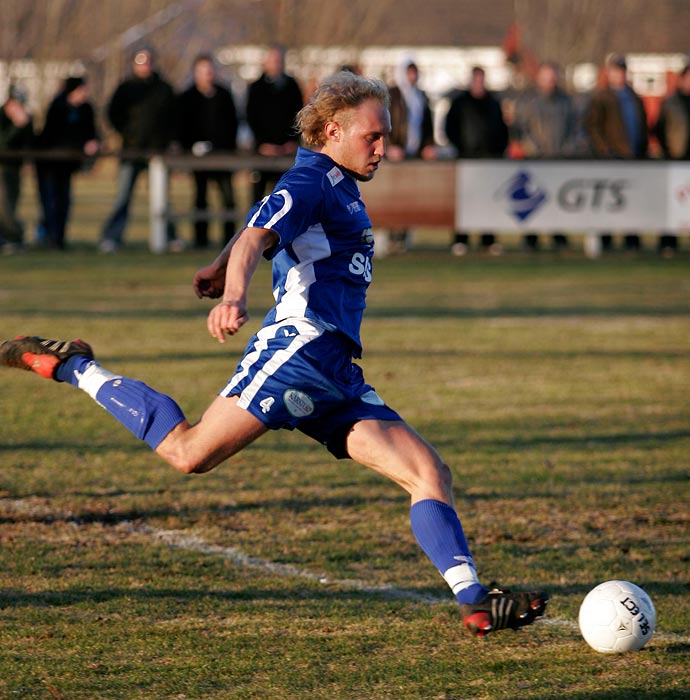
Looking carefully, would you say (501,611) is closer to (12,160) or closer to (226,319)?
(226,319)

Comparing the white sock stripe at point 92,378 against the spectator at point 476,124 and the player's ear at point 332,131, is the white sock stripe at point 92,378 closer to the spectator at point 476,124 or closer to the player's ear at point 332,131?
the player's ear at point 332,131

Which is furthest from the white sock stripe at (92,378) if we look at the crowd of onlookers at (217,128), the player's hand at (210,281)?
the crowd of onlookers at (217,128)

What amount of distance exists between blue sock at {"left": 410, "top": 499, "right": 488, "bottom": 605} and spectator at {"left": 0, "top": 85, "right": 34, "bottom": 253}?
14839 mm

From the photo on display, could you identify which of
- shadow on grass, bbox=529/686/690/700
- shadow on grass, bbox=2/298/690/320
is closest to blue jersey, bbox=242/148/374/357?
shadow on grass, bbox=529/686/690/700

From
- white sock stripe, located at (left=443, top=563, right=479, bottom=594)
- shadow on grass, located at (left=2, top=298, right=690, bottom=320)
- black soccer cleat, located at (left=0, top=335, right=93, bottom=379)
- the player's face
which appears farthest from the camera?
shadow on grass, located at (left=2, top=298, right=690, bottom=320)

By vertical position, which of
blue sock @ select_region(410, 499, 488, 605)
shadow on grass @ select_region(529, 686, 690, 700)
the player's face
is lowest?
shadow on grass @ select_region(529, 686, 690, 700)

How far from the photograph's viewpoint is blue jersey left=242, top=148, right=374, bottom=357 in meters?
4.50

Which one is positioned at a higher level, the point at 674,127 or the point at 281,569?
the point at 674,127

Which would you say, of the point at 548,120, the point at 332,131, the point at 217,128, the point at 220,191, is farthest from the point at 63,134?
the point at 332,131

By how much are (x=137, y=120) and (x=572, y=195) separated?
604cm

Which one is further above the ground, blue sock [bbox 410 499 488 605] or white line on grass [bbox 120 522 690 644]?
blue sock [bbox 410 499 488 605]

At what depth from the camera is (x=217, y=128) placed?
18641 mm

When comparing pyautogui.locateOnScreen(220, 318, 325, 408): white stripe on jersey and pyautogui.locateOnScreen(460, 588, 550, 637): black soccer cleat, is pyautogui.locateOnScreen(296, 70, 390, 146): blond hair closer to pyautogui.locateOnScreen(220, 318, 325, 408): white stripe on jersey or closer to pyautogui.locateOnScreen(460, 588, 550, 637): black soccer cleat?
pyautogui.locateOnScreen(220, 318, 325, 408): white stripe on jersey

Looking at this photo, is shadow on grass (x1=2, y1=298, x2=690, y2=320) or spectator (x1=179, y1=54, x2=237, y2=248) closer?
shadow on grass (x1=2, y1=298, x2=690, y2=320)
